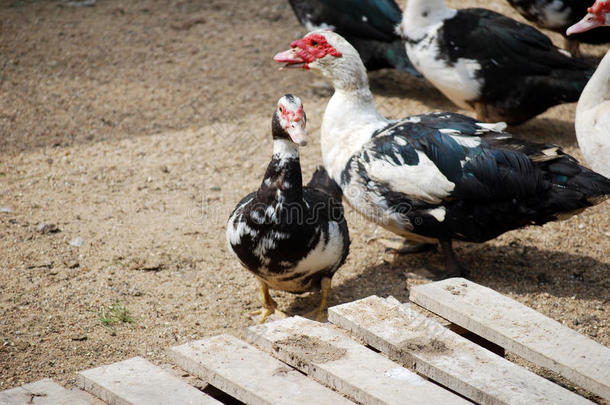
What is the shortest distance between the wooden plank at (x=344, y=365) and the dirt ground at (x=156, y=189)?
82 cm

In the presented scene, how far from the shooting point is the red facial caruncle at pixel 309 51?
4.36 m

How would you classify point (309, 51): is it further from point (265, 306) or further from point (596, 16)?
point (596, 16)

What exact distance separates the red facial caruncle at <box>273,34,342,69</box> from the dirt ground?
0.87 metres

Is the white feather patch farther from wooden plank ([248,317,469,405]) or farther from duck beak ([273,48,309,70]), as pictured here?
wooden plank ([248,317,469,405])

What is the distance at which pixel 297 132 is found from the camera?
336 cm

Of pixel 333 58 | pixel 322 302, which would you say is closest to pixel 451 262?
pixel 322 302

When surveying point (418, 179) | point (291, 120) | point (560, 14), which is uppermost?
point (560, 14)

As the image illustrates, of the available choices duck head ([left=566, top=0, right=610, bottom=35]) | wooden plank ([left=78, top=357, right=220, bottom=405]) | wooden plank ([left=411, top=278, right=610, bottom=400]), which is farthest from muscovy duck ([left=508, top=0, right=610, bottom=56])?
wooden plank ([left=78, top=357, right=220, bottom=405])

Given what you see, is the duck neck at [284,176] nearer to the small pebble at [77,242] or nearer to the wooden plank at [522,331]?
the wooden plank at [522,331]

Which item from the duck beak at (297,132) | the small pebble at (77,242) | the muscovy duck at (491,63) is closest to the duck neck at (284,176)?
the duck beak at (297,132)

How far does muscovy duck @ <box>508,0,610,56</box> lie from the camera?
606cm

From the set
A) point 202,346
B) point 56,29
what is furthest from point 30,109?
point 202,346

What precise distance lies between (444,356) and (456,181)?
1.30 meters

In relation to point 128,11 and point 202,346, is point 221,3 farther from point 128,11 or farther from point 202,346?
point 202,346
